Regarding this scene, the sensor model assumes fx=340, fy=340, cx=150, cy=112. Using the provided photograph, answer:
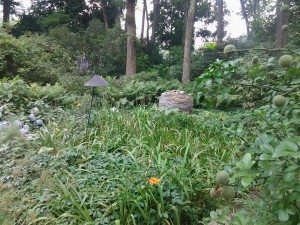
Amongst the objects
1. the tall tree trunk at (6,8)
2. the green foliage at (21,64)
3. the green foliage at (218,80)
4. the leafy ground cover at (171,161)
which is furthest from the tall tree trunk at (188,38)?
the tall tree trunk at (6,8)

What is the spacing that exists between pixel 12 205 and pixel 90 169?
816 millimetres

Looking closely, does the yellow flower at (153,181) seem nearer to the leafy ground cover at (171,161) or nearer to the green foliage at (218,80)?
the leafy ground cover at (171,161)

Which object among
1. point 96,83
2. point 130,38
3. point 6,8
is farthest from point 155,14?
point 96,83

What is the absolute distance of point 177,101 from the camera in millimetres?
7152

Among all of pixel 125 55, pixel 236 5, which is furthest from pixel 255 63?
pixel 236 5

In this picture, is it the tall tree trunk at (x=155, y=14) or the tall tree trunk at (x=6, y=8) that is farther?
the tall tree trunk at (x=155, y=14)

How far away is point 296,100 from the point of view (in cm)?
131

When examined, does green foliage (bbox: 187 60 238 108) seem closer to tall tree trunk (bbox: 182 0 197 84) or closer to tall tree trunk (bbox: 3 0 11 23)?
tall tree trunk (bbox: 182 0 197 84)

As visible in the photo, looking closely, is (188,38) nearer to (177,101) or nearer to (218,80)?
(177,101)

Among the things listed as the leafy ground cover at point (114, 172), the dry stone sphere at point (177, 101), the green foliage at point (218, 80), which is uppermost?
the green foliage at point (218, 80)

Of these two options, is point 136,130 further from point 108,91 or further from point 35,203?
point 108,91

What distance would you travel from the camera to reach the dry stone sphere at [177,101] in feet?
23.4

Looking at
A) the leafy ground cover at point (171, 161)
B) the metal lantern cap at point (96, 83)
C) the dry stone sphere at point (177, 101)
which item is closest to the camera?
the leafy ground cover at point (171, 161)

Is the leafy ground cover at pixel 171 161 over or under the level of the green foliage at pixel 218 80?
under
